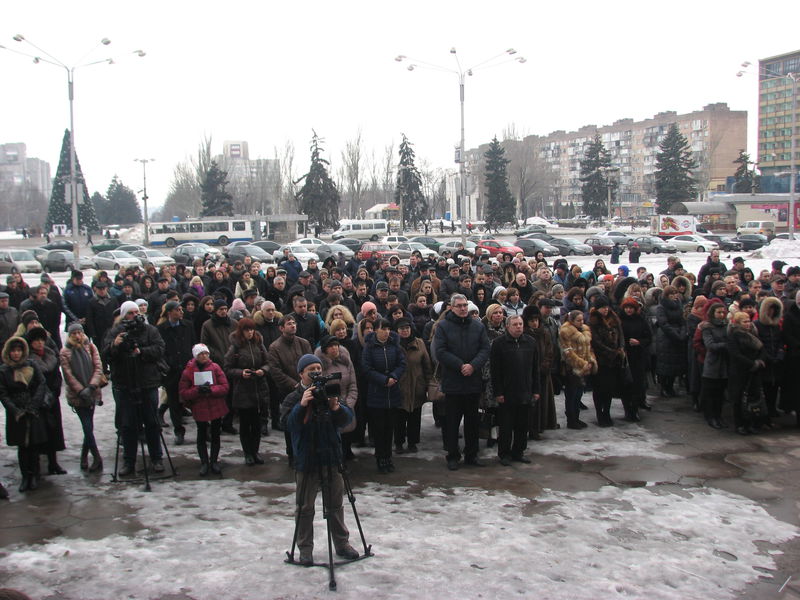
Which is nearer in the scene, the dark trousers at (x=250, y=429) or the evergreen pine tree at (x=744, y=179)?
the dark trousers at (x=250, y=429)

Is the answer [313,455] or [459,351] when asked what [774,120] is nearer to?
[459,351]

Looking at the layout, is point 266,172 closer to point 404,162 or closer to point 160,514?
point 404,162

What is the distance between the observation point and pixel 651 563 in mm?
5160

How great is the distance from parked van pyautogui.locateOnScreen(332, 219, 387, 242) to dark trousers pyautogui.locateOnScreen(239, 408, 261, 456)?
57.1 m

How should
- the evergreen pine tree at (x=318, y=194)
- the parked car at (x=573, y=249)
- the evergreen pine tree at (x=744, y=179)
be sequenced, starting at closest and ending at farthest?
the parked car at (x=573, y=249) → the evergreen pine tree at (x=318, y=194) → the evergreen pine tree at (x=744, y=179)

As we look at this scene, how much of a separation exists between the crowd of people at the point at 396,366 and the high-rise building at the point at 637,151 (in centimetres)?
9557

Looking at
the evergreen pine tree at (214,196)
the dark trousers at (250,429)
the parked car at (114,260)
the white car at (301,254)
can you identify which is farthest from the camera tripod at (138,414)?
the evergreen pine tree at (214,196)

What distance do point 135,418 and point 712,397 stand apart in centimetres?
681

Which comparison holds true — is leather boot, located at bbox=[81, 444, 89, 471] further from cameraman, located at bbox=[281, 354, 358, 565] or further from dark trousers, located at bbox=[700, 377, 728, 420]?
dark trousers, located at bbox=[700, 377, 728, 420]

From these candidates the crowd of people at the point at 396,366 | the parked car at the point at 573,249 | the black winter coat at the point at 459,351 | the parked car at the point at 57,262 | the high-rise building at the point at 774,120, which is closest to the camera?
the crowd of people at the point at 396,366

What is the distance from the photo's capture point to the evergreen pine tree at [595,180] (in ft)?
278

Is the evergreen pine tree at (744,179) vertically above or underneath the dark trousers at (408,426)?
above

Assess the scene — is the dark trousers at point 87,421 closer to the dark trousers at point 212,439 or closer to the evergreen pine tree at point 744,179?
the dark trousers at point 212,439

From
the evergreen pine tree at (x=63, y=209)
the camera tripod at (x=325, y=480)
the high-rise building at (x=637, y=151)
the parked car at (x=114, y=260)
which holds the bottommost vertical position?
the camera tripod at (x=325, y=480)
